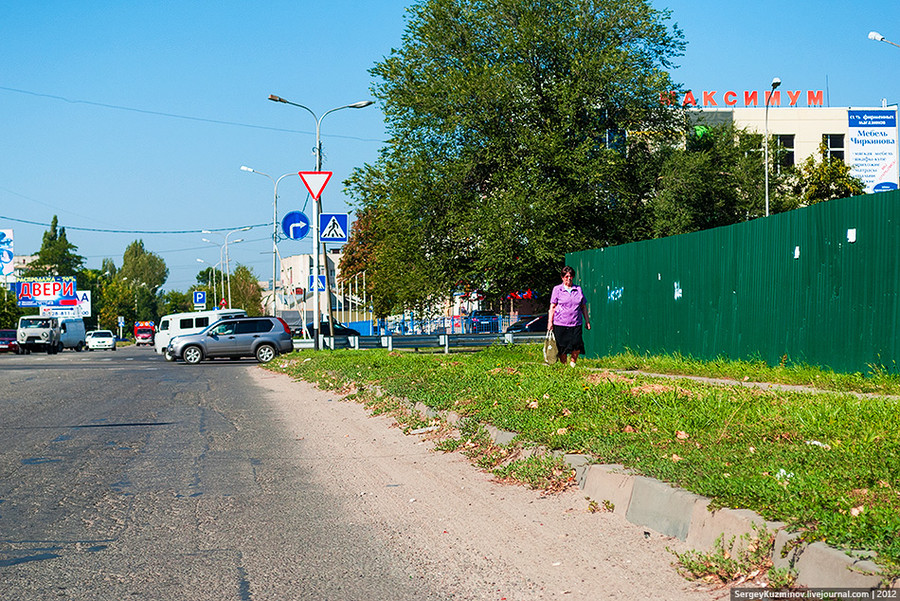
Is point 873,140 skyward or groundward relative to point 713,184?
skyward

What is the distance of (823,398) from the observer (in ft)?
29.7

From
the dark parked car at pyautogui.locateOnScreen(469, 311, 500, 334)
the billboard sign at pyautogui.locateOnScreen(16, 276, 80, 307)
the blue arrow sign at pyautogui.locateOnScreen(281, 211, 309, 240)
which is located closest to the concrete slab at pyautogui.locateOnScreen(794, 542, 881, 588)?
the blue arrow sign at pyautogui.locateOnScreen(281, 211, 309, 240)

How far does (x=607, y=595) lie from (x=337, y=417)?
8436 mm

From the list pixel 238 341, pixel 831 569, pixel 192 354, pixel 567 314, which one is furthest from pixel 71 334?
pixel 831 569

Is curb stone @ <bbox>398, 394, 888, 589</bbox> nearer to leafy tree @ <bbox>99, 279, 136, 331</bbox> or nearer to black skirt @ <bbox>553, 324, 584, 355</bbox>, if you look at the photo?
black skirt @ <bbox>553, 324, 584, 355</bbox>

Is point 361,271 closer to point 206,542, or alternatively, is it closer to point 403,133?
point 403,133

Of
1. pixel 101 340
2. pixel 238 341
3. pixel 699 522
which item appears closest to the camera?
pixel 699 522

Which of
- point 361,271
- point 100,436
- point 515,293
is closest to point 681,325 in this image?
point 100,436

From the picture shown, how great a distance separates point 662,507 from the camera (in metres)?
5.36

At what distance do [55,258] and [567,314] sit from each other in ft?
423

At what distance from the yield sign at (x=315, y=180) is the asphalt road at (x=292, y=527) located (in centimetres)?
1429

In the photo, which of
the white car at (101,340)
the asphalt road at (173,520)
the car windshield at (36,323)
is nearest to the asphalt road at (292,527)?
the asphalt road at (173,520)

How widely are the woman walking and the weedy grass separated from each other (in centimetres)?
167

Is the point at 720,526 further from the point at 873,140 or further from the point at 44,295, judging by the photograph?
the point at 44,295
